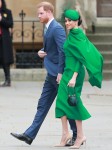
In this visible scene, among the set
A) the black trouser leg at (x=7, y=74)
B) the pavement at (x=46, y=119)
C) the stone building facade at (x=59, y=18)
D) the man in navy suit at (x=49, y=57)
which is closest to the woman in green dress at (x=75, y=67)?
A: the man in navy suit at (x=49, y=57)

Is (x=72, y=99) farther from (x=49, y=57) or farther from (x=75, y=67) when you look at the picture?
(x=49, y=57)

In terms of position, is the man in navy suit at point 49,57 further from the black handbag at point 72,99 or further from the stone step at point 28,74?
the stone step at point 28,74

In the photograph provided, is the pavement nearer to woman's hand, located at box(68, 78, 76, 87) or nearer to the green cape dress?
the green cape dress

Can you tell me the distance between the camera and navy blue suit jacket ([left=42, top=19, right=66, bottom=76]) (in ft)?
30.0

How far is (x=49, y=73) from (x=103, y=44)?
8.15m

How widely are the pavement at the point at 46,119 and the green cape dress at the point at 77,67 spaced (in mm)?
534

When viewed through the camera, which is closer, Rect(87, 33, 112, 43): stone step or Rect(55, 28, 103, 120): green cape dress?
Rect(55, 28, 103, 120): green cape dress

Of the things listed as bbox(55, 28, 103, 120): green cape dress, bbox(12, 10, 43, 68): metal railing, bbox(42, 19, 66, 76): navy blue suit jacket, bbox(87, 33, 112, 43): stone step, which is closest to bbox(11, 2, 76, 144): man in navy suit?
bbox(42, 19, 66, 76): navy blue suit jacket

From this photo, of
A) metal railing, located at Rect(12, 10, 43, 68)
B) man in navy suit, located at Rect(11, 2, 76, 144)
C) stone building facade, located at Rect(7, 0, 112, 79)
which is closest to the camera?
man in navy suit, located at Rect(11, 2, 76, 144)

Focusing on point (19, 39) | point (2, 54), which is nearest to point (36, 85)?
point (2, 54)

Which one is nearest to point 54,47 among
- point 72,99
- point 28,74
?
point 72,99

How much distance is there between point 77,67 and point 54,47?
18.8 inches

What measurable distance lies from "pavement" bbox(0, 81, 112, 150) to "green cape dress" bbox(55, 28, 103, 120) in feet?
1.75

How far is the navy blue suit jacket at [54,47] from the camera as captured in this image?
916 cm
